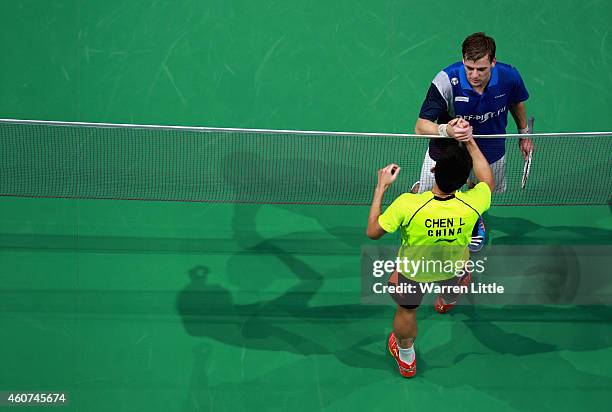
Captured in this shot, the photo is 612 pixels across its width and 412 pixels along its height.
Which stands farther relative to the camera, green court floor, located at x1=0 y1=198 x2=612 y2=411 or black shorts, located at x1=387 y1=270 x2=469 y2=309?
green court floor, located at x1=0 y1=198 x2=612 y2=411

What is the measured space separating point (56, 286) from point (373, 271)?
279 centimetres

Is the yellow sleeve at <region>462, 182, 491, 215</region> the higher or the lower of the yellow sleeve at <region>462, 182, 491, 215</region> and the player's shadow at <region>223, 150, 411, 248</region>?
the higher

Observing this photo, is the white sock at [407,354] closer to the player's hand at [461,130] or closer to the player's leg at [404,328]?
the player's leg at [404,328]

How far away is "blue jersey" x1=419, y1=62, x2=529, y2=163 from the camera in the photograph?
498cm

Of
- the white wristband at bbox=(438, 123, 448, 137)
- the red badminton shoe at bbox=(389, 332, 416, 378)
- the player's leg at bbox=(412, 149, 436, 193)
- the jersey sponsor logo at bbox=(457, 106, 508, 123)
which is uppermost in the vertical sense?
the jersey sponsor logo at bbox=(457, 106, 508, 123)

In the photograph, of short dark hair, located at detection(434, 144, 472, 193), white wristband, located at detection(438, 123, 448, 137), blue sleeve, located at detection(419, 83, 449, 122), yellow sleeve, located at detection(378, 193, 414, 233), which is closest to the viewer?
short dark hair, located at detection(434, 144, 472, 193)

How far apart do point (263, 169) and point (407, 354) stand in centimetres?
205

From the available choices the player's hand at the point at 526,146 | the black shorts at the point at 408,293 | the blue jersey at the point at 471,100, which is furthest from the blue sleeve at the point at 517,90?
the black shorts at the point at 408,293

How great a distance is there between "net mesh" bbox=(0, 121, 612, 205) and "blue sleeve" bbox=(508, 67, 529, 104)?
2.41 feet

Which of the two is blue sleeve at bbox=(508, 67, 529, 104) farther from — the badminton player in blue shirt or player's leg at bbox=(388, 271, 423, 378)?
player's leg at bbox=(388, 271, 423, 378)

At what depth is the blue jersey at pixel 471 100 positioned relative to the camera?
4980 millimetres

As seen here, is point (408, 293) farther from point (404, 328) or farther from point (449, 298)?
point (449, 298)

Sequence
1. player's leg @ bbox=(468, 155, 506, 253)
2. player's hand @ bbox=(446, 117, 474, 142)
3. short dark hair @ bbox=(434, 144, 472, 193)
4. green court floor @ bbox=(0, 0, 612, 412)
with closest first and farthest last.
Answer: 1. short dark hair @ bbox=(434, 144, 472, 193)
2. player's hand @ bbox=(446, 117, 474, 142)
3. player's leg @ bbox=(468, 155, 506, 253)
4. green court floor @ bbox=(0, 0, 612, 412)

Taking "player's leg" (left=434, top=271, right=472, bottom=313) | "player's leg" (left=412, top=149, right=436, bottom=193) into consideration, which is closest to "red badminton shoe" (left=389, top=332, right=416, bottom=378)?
"player's leg" (left=434, top=271, right=472, bottom=313)
